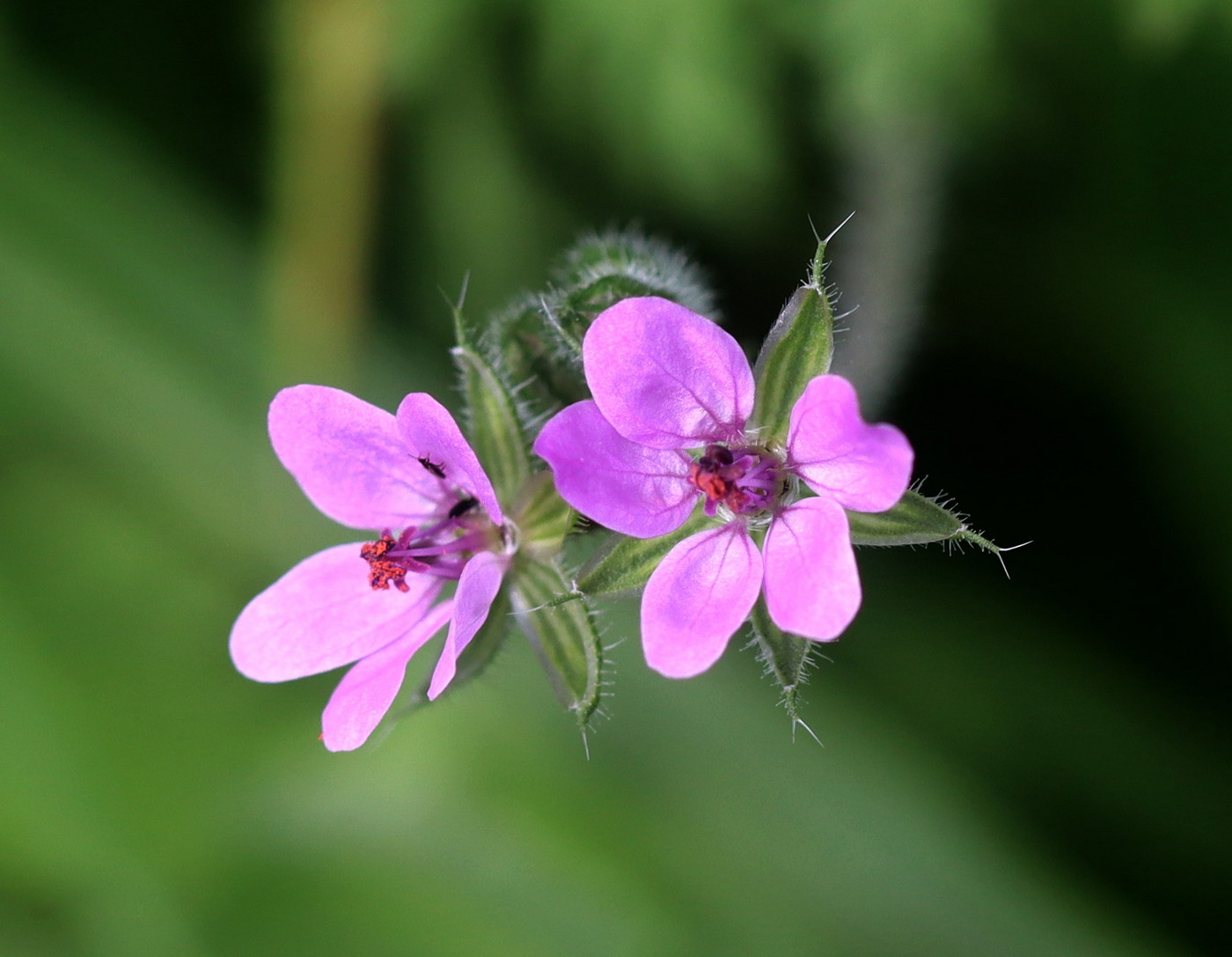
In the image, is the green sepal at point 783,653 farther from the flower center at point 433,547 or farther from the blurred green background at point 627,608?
the blurred green background at point 627,608

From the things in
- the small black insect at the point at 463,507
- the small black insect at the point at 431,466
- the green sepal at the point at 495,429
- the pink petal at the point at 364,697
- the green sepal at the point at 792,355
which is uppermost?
the green sepal at the point at 792,355

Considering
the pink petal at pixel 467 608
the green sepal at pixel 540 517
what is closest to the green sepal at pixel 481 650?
the pink petal at pixel 467 608

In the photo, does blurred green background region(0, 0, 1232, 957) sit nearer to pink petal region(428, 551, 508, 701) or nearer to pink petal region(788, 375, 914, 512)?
pink petal region(788, 375, 914, 512)

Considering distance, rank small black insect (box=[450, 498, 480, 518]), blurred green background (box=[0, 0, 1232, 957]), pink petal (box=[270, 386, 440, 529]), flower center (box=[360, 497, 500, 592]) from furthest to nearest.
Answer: blurred green background (box=[0, 0, 1232, 957])
small black insect (box=[450, 498, 480, 518])
flower center (box=[360, 497, 500, 592])
pink petal (box=[270, 386, 440, 529])

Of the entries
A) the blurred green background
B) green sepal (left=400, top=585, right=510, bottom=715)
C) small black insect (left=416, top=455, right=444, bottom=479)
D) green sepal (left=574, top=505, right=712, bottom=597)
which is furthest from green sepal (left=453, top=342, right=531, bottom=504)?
the blurred green background

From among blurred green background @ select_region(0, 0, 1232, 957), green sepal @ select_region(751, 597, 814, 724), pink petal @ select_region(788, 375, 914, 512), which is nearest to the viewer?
pink petal @ select_region(788, 375, 914, 512)

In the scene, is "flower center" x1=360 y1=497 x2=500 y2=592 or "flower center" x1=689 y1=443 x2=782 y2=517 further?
"flower center" x1=360 y1=497 x2=500 y2=592

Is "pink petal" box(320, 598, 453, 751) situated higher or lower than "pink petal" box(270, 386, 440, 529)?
lower

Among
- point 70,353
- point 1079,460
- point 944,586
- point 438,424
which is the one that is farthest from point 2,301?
point 1079,460
